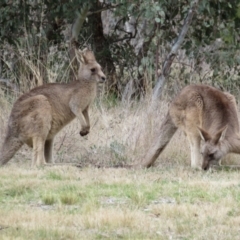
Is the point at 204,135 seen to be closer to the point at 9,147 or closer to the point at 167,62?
the point at 9,147

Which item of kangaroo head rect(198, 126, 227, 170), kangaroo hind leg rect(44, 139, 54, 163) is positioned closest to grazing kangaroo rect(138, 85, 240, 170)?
kangaroo head rect(198, 126, 227, 170)

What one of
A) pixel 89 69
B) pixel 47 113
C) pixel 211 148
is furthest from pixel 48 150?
pixel 211 148

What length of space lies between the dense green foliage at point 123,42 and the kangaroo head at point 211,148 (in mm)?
3108

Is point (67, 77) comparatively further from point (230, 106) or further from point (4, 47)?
point (230, 106)

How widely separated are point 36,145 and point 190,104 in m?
1.80

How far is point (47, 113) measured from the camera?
9.90m

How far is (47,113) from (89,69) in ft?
3.51

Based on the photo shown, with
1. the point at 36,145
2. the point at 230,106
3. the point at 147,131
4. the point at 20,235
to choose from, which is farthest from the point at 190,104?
the point at 20,235

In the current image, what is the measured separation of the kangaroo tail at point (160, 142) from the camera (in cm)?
982

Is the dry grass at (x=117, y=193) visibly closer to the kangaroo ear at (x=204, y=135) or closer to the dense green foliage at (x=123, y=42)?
the kangaroo ear at (x=204, y=135)

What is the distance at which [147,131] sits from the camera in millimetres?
10797

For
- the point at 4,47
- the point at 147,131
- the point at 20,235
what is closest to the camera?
the point at 20,235

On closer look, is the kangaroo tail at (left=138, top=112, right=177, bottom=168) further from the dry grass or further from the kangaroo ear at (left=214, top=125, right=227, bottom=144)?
the kangaroo ear at (left=214, top=125, right=227, bottom=144)

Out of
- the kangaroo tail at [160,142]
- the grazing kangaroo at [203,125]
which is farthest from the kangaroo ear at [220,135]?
the kangaroo tail at [160,142]
